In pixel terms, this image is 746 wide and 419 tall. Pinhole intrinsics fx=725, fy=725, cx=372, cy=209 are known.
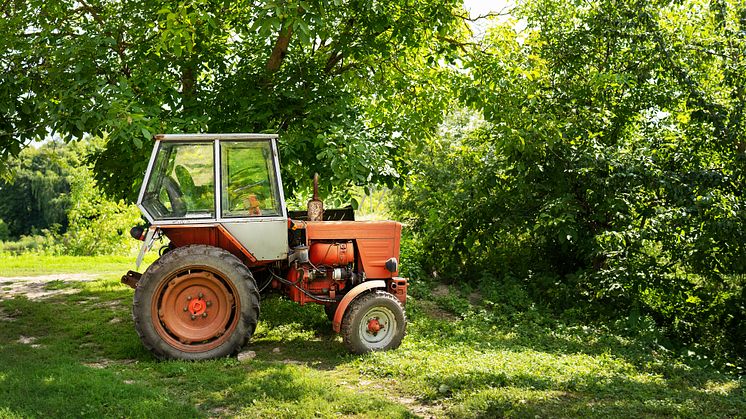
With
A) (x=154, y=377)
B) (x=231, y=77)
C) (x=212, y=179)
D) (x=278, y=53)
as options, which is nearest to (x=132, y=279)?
(x=212, y=179)

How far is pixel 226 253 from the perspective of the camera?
6500 millimetres

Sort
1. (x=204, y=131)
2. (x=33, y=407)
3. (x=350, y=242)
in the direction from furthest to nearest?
(x=204, y=131) → (x=350, y=242) → (x=33, y=407)

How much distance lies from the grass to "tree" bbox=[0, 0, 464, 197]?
1933 millimetres

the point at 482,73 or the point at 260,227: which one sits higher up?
the point at 482,73

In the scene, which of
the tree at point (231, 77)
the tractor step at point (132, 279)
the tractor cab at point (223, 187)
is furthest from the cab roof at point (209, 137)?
the tractor step at point (132, 279)

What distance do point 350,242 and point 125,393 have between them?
9.11ft

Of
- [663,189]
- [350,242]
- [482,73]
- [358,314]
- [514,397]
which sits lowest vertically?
[514,397]

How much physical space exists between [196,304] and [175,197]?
39.7 inches

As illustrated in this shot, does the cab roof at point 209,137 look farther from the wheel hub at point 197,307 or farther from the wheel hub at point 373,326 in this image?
the wheel hub at point 373,326

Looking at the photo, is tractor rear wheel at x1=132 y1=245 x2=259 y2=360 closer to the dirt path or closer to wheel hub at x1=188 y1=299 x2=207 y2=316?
wheel hub at x1=188 y1=299 x2=207 y2=316

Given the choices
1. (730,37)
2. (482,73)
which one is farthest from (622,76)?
(482,73)

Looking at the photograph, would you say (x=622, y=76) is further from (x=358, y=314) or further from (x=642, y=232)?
(x=358, y=314)

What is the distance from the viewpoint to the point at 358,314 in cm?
666

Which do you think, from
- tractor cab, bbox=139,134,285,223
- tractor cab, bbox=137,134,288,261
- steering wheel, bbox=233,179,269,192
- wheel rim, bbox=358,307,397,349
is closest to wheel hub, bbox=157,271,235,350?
tractor cab, bbox=137,134,288,261
